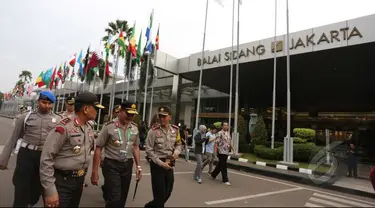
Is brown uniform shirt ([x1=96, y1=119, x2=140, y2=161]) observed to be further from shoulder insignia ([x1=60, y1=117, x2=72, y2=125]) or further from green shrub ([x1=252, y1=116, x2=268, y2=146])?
green shrub ([x1=252, y1=116, x2=268, y2=146])

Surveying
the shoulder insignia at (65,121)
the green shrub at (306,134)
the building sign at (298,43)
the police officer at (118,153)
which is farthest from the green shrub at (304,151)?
the shoulder insignia at (65,121)

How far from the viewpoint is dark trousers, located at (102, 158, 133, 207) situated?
3226mm

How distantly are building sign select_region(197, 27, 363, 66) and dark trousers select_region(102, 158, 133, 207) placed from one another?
11513 mm

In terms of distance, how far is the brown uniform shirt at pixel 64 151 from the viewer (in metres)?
2.27

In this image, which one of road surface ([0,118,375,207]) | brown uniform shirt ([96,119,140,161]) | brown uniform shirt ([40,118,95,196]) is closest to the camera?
brown uniform shirt ([40,118,95,196])

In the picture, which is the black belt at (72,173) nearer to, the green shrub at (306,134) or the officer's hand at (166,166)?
the officer's hand at (166,166)

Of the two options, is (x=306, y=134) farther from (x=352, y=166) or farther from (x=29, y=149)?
(x=29, y=149)

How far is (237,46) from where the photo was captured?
48.6 ft

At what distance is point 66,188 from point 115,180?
951 mm

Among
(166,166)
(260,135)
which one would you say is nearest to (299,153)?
(260,135)

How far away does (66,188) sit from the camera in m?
2.46

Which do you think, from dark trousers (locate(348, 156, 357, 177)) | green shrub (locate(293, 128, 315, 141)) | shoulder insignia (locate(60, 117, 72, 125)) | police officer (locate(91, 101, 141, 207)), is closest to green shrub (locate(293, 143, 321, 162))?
green shrub (locate(293, 128, 315, 141))

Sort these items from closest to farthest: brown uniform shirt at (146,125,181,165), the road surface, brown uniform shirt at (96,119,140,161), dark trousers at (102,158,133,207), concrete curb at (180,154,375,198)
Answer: dark trousers at (102,158,133,207) < brown uniform shirt at (96,119,140,161) < brown uniform shirt at (146,125,181,165) < the road surface < concrete curb at (180,154,375,198)

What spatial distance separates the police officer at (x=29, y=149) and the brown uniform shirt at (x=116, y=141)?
0.74 meters
